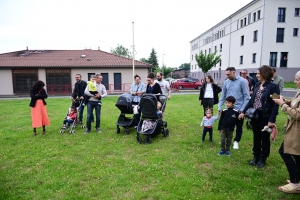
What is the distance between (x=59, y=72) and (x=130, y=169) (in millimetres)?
22177

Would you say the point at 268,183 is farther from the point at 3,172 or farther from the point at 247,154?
the point at 3,172

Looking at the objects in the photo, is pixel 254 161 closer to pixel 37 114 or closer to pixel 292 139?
pixel 292 139

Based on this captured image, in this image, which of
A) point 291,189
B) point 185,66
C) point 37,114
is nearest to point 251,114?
point 291,189

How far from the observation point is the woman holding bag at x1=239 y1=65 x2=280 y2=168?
372 centimetres

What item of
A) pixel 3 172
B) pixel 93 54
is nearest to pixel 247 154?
pixel 3 172

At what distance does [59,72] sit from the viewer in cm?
2367

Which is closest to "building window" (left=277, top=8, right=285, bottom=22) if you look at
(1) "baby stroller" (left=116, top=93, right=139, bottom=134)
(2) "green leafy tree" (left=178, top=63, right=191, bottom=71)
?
(1) "baby stroller" (left=116, top=93, right=139, bottom=134)

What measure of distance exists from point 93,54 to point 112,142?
76.6ft

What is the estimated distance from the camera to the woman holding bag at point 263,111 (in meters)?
3.72

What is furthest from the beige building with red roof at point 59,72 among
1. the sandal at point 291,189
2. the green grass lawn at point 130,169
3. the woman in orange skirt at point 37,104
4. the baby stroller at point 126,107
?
the sandal at point 291,189

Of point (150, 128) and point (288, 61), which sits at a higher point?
point (288, 61)

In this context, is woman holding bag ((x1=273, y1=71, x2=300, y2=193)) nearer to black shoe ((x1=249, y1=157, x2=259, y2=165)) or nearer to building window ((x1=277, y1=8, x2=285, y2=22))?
black shoe ((x1=249, y1=157, x2=259, y2=165))

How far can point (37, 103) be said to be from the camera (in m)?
6.55

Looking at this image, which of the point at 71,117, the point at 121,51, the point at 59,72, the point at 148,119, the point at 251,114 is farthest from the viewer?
the point at 121,51
